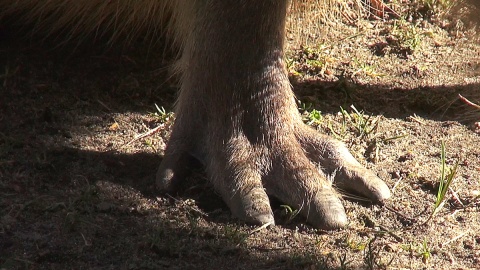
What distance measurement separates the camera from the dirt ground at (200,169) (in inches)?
100.0

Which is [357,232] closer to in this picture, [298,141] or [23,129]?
[298,141]

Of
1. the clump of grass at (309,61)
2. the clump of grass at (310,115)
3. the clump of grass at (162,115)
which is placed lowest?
the clump of grass at (162,115)

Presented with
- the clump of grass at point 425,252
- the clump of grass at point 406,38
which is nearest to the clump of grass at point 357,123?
the clump of grass at point 406,38

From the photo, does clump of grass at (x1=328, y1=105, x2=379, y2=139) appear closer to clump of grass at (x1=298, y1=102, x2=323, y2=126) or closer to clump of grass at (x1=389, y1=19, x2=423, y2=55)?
clump of grass at (x1=298, y1=102, x2=323, y2=126)

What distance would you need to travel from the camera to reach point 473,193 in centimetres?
295

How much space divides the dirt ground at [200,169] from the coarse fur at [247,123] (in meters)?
0.10

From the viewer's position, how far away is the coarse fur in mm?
2830

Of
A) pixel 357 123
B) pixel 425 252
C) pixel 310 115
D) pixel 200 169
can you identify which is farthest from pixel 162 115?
pixel 425 252

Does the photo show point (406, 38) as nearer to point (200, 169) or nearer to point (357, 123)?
point (357, 123)

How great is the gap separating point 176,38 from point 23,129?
2.23 ft

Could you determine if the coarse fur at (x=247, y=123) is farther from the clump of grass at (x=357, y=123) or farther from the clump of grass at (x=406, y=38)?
the clump of grass at (x=406, y=38)

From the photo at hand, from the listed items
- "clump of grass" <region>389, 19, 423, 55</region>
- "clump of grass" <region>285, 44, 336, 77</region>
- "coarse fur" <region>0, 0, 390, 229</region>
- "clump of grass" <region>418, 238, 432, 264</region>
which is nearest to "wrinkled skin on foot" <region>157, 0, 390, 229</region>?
"coarse fur" <region>0, 0, 390, 229</region>

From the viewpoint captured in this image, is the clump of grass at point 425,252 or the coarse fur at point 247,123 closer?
the clump of grass at point 425,252

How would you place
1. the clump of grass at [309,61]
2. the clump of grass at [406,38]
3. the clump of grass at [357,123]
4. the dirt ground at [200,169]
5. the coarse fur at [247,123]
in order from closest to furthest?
1. the dirt ground at [200,169]
2. the coarse fur at [247,123]
3. the clump of grass at [357,123]
4. the clump of grass at [309,61]
5. the clump of grass at [406,38]
